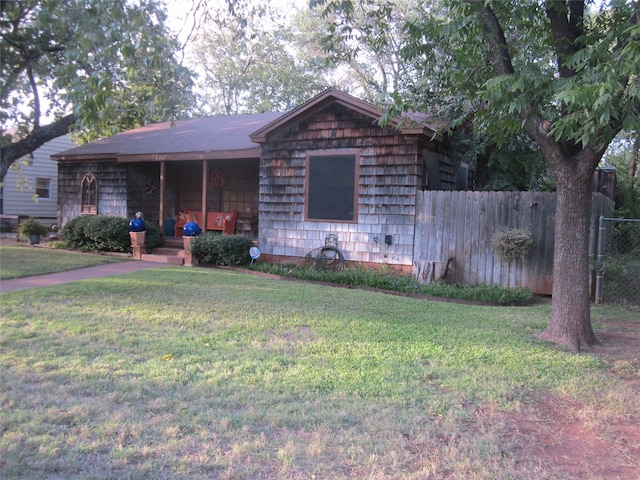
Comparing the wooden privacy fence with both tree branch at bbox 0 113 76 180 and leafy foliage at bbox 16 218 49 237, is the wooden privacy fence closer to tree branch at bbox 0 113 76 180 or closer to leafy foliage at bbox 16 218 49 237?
tree branch at bbox 0 113 76 180

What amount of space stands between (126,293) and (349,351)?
Result: 459 centimetres

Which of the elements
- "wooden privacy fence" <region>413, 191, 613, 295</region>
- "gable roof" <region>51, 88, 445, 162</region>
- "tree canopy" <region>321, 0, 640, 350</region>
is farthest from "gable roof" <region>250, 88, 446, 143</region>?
"tree canopy" <region>321, 0, 640, 350</region>

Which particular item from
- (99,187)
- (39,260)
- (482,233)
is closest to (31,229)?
(99,187)

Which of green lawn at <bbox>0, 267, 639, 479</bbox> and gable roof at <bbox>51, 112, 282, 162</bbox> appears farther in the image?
gable roof at <bbox>51, 112, 282, 162</bbox>

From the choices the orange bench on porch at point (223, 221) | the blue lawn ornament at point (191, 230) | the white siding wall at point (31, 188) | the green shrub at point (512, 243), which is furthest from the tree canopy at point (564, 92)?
the white siding wall at point (31, 188)

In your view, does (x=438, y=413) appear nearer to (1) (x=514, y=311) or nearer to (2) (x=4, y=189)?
(1) (x=514, y=311)

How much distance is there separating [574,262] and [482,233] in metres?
4.21

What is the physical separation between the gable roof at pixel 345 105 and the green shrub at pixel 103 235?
4.27 metres

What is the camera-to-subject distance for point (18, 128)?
634 inches

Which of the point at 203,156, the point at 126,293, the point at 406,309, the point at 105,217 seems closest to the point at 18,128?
the point at 105,217

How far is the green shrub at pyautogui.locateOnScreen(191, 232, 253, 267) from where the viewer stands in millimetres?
12609

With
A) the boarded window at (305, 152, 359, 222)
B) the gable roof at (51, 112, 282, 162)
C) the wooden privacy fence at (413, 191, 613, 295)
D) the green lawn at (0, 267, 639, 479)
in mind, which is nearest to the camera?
the green lawn at (0, 267, 639, 479)

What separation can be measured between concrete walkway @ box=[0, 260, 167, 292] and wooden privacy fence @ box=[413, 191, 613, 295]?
6450 mm

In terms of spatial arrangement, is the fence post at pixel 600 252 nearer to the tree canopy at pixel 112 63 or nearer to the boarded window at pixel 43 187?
the tree canopy at pixel 112 63
